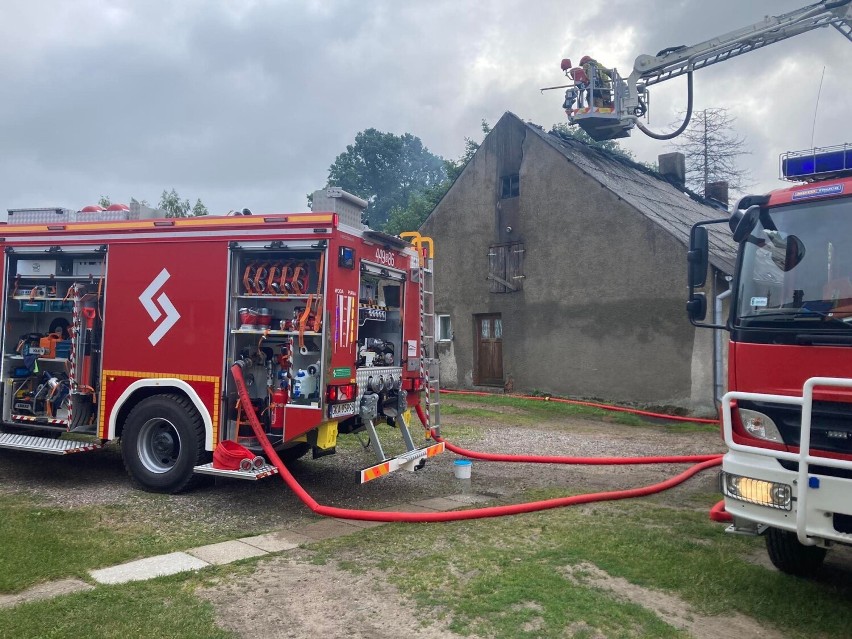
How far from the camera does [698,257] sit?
517 centimetres

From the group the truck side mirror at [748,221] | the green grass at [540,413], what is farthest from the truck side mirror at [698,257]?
the green grass at [540,413]

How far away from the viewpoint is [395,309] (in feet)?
27.2

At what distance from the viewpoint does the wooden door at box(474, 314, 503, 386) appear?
1792 cm

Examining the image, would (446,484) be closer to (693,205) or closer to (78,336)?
(78,336)

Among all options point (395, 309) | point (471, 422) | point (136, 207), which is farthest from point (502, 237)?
point (136, 207)

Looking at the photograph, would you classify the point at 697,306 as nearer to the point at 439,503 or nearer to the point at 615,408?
the point at 439,503

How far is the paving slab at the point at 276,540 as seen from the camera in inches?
218

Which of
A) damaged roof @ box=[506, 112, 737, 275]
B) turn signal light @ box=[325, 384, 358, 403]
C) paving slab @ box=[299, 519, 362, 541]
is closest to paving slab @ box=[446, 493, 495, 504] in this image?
paving slab @ box=[299, 519, 362, 541]

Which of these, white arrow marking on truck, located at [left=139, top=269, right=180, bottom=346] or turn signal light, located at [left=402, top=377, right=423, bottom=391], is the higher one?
white arrow marking on truck, located at [left=139, top=269, right=180, bottom=346]

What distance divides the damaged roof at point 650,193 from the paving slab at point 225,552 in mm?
11241

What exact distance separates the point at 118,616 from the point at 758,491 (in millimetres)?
3821

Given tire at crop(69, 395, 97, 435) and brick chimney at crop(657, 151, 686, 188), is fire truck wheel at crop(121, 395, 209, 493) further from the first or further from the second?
brick chimney at crop(657, 151, 686, 188)

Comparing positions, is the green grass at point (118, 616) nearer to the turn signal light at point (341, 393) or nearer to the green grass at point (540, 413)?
the turn signal light at point (341, 393)

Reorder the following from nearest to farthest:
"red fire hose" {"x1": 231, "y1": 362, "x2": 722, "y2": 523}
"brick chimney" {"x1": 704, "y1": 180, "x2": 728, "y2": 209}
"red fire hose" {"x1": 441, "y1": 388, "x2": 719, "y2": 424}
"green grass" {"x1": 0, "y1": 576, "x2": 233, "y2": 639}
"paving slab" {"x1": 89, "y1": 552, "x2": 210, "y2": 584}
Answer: "green grass" {"x1": 0, "y1": 576, "x2": 233, "y2": 639} < "paving slab" {"x1": 89, "y1": 552, "x2": 210, "y2": 584} < "red fire hose" {"x1": 231, "y1": 362, "x2": 722, "y2": 523} < "red fire hose" {"x1": 441, "y1": 388, "x2": 719, "y2": 424} < "brick chimney" {"x1": 704, "y1": 180, "x2": 728, "y2": 209}
